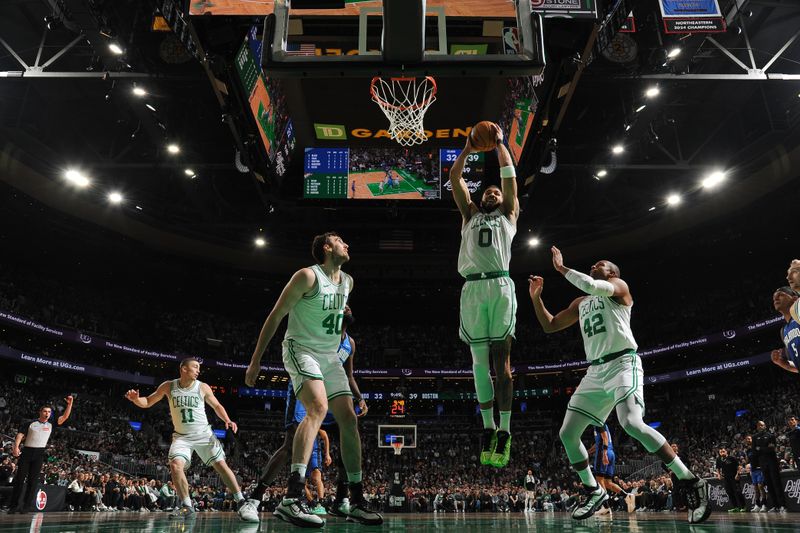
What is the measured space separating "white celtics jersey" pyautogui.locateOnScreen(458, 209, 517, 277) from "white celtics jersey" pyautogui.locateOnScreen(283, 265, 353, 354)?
1177 mm

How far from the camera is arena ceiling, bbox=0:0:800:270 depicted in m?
12.1

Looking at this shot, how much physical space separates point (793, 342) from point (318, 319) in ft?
20.5

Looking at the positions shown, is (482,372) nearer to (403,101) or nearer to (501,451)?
(501,451)

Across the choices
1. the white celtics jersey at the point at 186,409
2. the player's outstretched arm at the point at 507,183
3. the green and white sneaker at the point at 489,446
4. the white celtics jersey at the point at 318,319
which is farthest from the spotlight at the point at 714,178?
the white celtics jersey at the point at 318,319

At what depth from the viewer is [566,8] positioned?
7496 mm

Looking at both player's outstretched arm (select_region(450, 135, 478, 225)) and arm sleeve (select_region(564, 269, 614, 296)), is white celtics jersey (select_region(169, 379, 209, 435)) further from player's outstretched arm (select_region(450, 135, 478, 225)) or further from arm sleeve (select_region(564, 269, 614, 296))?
arm sleeve (select_region(564, 269, 614, 296))

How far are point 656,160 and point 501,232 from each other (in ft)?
57.4

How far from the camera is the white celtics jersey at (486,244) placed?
506 centimetres

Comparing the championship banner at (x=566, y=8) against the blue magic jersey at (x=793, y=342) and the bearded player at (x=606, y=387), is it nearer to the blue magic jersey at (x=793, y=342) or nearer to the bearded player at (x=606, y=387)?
the bearded player at (x=606, y=387)

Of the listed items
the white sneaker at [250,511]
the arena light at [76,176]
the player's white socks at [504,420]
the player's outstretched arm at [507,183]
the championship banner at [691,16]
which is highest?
the arena light at [76,176]

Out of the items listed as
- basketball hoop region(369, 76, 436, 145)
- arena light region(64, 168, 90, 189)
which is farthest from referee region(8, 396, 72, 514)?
arena light region(64, 168, 90, 189)

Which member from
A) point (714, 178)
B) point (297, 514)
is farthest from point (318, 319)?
point (714, 178)

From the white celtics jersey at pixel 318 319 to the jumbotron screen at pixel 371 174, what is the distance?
25.1ft

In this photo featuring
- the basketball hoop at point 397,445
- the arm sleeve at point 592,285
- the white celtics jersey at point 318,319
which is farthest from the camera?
the basketball hoop at point 397,445
